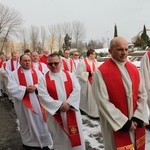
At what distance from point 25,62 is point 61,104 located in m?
1.66

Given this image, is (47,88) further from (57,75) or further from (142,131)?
(142,131)

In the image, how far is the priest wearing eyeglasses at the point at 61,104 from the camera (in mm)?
5129

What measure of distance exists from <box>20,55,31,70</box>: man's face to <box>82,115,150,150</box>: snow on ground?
6.11 ft

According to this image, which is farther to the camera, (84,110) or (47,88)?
(84,110)

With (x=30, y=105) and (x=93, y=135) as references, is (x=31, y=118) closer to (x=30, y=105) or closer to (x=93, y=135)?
(x=30, y=105)

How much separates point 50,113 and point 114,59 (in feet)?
5.07

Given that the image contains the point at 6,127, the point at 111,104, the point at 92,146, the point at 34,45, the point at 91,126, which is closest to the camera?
the point at 111,104

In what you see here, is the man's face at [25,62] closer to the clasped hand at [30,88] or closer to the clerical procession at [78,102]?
the clerical procession at [78,102]

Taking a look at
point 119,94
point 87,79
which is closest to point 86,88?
point 87,79

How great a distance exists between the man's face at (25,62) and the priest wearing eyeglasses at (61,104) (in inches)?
45.6

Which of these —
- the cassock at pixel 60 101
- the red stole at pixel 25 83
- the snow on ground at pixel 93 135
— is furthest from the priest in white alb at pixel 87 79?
the cassock at pixel 60 101

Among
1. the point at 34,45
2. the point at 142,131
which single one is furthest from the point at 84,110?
the point at 34,45

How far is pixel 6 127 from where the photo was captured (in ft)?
27.9

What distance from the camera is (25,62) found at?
6.38 m
